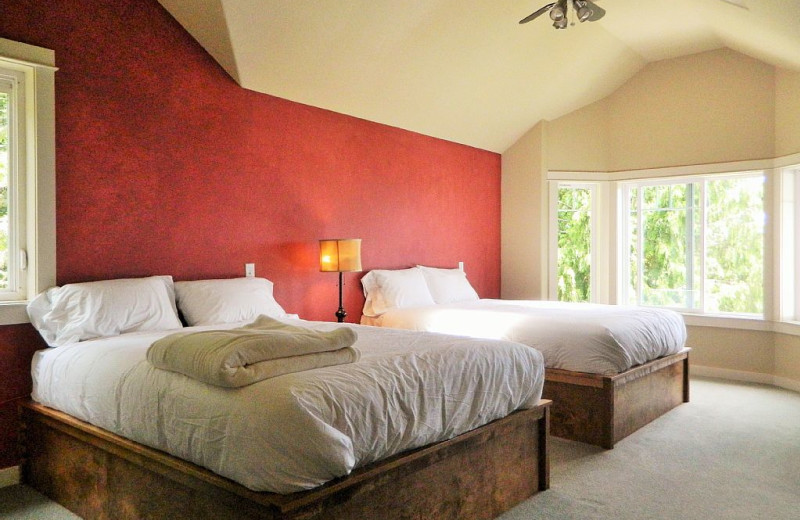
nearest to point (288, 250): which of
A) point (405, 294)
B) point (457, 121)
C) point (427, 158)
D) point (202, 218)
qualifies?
point (202, 218)

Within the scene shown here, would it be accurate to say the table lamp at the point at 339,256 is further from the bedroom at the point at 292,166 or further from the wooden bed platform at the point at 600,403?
the wooden bed platform at the point at 600,403

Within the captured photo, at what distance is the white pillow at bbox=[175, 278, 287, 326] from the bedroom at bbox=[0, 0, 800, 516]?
23 centimetres

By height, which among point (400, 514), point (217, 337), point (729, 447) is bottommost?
point (729, 447)

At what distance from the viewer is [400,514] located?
2.02 m

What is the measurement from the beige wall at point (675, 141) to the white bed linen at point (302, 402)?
3.59 m

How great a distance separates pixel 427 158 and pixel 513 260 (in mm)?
1619

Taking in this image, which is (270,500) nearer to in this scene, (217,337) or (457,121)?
(217,337)

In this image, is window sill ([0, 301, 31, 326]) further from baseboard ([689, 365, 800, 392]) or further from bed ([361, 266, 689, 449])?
baseboard ([689, 365, 800, 392])

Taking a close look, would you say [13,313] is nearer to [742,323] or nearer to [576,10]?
[576,10]

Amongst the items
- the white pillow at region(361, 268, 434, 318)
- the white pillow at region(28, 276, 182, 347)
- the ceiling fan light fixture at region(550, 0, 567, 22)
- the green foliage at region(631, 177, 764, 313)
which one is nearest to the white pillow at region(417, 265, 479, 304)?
the white pillow at region(361, 268, 434, 318)

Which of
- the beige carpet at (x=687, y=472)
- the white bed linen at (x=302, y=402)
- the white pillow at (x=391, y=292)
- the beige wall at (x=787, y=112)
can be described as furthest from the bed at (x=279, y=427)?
the beige wall at (x=787, y=112)

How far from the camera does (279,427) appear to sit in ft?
5.45

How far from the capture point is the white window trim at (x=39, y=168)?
2.93 metres

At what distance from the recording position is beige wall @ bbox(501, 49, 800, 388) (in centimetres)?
518
